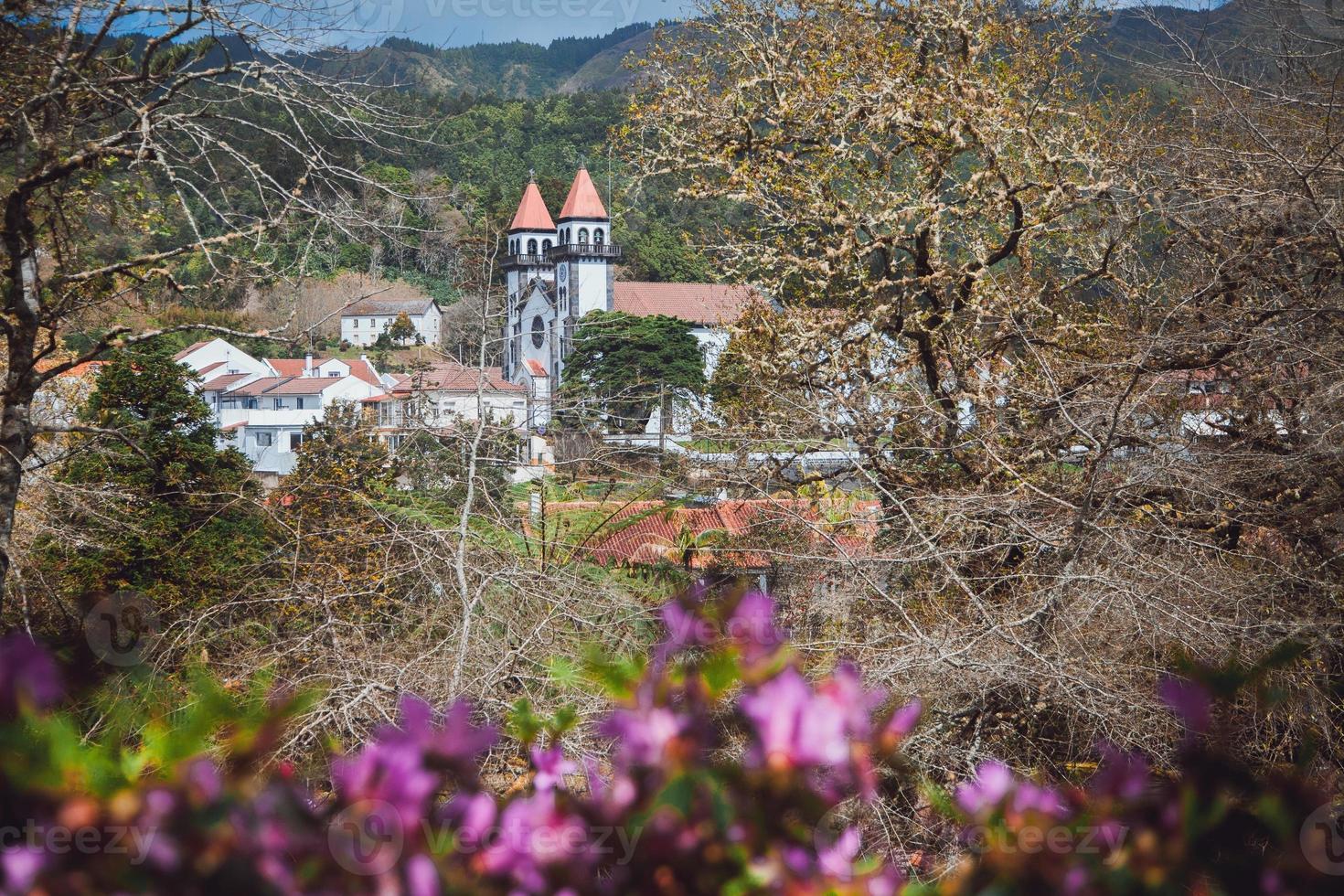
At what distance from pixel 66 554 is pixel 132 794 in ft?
29.6

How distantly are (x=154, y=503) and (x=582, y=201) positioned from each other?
47.8 metres

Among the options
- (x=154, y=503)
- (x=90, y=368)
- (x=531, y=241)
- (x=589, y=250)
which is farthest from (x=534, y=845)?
(x=531, y=241)

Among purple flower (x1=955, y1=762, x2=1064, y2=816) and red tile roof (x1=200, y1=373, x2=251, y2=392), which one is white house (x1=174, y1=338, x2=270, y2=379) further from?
purple flower (x1=955, y1=762, x2=1064, y2=816)

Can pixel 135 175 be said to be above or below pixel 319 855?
above

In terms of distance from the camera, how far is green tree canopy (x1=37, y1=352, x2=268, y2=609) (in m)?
7.59

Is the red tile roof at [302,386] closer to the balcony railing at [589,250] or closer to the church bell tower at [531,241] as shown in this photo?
the church bell tower at [531,241]

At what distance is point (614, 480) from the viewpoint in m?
5.27

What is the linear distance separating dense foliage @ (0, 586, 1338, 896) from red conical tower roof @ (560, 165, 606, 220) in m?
54.3

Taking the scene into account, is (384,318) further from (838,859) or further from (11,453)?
(838,859)

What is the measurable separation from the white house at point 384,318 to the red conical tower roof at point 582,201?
8462mm

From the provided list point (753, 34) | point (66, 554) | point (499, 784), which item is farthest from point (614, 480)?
point (66, 554)

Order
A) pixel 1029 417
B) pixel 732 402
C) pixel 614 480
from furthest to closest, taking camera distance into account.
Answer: pixel 732 402 → pixel 1029 417 → pixel 614 480

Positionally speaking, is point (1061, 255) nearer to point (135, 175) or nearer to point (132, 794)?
point (135, 175)

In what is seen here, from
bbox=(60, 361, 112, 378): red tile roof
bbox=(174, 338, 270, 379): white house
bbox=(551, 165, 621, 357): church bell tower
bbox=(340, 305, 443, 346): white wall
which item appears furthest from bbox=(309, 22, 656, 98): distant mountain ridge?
bbox=(60, 361, 112, 378): red tile roof
